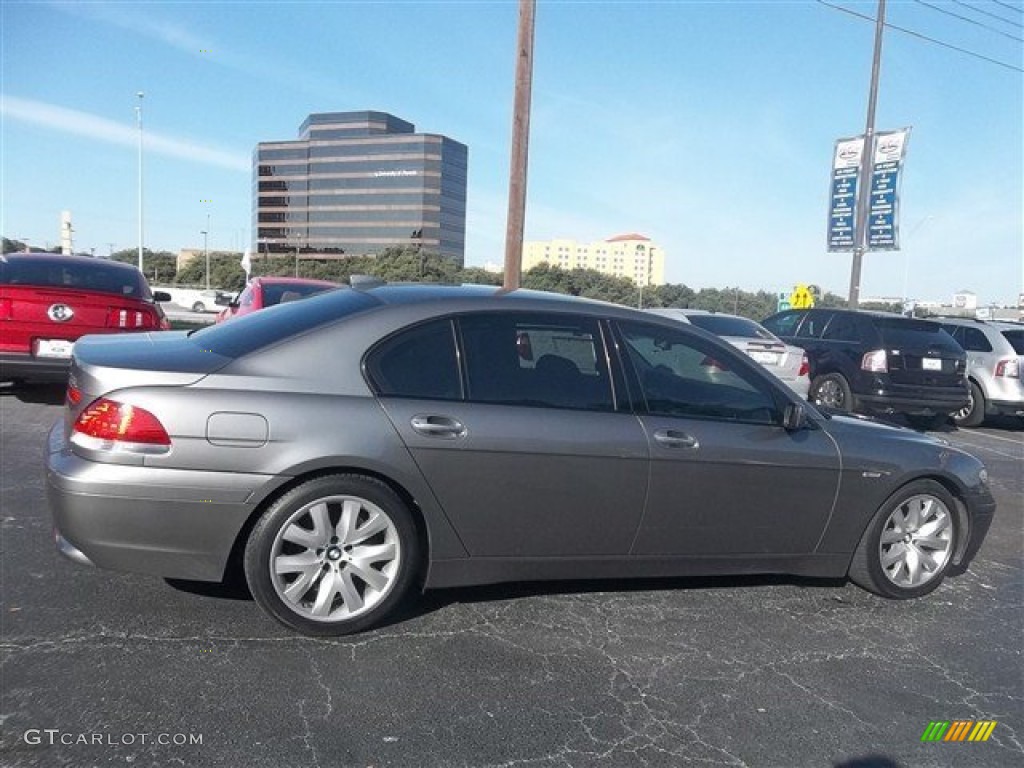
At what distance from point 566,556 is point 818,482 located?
4.45 ft

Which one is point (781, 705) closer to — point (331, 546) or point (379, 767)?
point (379, 767)

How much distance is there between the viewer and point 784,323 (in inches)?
511

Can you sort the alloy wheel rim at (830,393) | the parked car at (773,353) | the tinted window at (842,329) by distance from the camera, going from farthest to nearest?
the tinted window at (842,329)
the alloy wheel rim at (830,393)
the parked car at (773,353)

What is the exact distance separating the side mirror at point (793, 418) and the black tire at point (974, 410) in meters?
9.70

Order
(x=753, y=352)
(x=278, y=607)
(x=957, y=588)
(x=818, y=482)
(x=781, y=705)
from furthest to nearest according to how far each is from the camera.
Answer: (x=753, y=352)
(x=957, y=588)
(x=818, y=482)
(x=278, y=607)
(x=781, y=705)

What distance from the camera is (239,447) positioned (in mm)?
3248

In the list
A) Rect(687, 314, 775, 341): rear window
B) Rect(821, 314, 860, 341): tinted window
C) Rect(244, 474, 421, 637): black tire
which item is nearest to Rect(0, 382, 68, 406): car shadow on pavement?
Rect(244, 474, 421, 637): black tire

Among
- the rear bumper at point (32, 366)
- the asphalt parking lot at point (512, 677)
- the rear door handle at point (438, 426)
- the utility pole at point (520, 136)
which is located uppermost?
the utility pole at point (520, 136)

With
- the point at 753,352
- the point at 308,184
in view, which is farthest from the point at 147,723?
the point at 308,184

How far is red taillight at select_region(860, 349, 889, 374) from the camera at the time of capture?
Answer: 10.5m

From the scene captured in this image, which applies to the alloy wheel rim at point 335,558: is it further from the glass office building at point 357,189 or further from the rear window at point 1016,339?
the glass office building at point 357,189

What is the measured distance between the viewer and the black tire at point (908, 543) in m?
4.26

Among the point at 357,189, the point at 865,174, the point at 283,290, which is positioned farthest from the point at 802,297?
the point at 357,189
